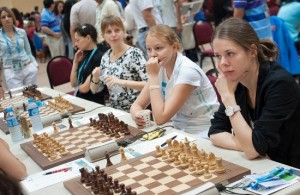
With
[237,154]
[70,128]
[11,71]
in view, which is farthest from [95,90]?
[237,154]

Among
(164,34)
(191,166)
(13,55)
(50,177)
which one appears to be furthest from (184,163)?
(13,55)

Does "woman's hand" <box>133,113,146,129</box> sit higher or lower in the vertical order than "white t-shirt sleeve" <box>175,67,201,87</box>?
lower

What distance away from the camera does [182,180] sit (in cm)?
165

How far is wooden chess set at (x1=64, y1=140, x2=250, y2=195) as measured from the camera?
1605 mm

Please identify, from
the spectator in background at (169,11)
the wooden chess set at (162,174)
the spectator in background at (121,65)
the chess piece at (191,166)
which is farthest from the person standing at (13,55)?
the chess piece at (191,166)

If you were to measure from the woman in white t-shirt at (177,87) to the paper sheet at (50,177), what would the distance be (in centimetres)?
57

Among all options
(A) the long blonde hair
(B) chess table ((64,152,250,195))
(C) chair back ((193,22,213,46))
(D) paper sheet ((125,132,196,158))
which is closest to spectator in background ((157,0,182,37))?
(C) chair back ((193,22,213,46))

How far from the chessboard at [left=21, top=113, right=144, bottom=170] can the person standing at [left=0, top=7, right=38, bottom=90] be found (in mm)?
2602

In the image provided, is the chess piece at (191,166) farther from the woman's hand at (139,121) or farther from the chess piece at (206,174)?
the woman's hand at (139,121)

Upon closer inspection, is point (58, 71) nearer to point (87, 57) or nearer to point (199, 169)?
point (87, 57)

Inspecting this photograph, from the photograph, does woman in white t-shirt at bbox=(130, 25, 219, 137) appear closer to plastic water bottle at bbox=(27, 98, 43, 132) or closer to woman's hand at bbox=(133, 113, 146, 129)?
woman's hand at bbox=(133, 113, 146, 129)

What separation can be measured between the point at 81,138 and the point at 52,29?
649cm

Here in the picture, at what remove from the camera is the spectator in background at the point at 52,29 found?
8.35 meters

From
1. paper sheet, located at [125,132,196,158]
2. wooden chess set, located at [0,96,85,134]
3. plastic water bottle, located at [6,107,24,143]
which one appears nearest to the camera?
paper sheet, located at [125,132,196,158]
